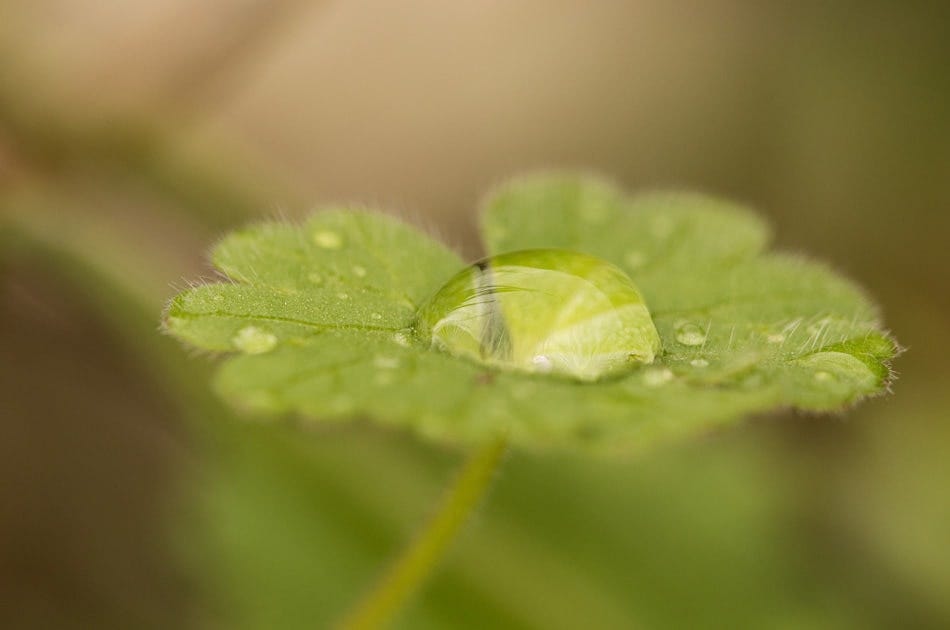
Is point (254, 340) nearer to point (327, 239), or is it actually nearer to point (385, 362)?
point (385, 362)

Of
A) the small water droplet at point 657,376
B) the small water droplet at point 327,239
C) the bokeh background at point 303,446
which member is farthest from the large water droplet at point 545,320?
the bokeh background at point 303,446

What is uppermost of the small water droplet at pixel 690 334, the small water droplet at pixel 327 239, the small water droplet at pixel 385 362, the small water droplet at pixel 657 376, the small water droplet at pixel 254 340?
the small water droplet at pixel 690 334

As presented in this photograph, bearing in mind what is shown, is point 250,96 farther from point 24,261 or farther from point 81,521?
point 81,521

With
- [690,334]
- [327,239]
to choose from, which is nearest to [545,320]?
[690,334]

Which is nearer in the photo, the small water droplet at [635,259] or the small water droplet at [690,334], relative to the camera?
the small water droplet at [690,334]

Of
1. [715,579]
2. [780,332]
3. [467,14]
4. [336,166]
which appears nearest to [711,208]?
[780,332]

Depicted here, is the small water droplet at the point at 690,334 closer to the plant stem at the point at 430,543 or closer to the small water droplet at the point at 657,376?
the small water droplet at the point at 657,376
